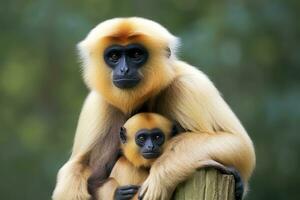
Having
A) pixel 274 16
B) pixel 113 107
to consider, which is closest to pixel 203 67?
pixel 274 16

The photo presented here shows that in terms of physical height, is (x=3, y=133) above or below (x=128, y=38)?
below

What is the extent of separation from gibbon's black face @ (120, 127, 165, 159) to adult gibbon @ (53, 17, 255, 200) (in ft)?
0.52

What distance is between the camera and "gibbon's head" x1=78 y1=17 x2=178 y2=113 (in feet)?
43.3

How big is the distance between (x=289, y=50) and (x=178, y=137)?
12050mm

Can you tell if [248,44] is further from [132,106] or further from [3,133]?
[132,106]

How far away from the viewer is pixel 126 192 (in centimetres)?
1279

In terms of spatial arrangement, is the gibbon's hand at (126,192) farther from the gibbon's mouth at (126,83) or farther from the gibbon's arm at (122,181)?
the gibbon's mouth at (126,83)

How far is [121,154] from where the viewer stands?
13656 mm

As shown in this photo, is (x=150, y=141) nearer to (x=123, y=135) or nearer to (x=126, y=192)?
(x=123, y=135)

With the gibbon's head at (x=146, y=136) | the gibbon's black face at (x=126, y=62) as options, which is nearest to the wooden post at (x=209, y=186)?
the gibbon's head at (x=146, y=136)

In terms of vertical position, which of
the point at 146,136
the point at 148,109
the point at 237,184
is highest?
the point at 148,109

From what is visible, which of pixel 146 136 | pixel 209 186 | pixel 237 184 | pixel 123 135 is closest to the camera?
pixel 209 186

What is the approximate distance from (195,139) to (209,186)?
90 centimetres

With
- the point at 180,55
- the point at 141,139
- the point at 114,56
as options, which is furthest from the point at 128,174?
the point at 180,55
